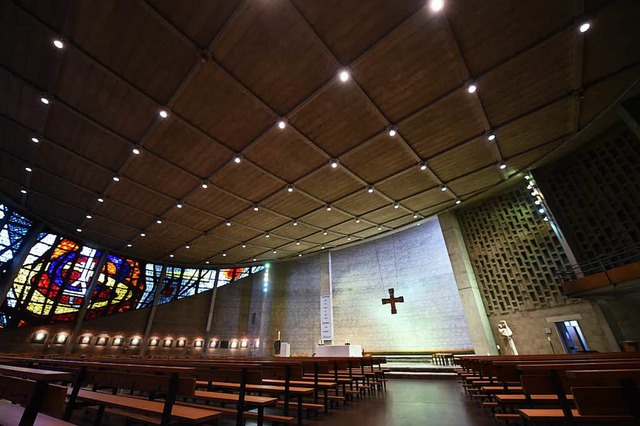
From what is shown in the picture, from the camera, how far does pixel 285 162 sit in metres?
7.96

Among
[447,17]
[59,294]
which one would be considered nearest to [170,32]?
[447,17]

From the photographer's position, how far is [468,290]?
32.3ft

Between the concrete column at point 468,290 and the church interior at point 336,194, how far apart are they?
3.1 inches

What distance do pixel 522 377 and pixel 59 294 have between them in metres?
16.6

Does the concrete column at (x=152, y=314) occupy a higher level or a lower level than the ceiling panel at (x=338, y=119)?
lower

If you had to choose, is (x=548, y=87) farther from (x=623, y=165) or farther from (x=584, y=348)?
(x=584, y=348)

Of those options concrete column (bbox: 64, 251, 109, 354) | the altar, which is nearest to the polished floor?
the altar

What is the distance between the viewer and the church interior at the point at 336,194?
317 centimetres

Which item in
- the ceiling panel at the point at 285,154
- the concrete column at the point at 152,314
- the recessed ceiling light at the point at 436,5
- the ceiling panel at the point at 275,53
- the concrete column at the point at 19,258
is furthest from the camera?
the concrete column at the point at 152,314

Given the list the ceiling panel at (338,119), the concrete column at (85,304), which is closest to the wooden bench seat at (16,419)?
the ceiling panel at (338,119)

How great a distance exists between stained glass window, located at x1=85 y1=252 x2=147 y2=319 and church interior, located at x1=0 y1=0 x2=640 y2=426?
0.35 feet

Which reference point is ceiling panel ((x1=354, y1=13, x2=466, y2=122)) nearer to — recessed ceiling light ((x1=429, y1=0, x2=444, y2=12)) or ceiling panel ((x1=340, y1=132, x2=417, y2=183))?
recessed ceiling light ((x1=429, y1=0, x2=444, y2=12))

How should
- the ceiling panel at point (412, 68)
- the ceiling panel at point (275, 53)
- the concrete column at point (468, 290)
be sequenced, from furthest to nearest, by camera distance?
1. the concrete column at point (468, 290)
2. the ceiling panel at point (412, 68)
3. the ceiling panel at point (275, 53)

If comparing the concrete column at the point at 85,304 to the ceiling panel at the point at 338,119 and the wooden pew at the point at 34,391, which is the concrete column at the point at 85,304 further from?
the wooden pew at the point at 34,391
